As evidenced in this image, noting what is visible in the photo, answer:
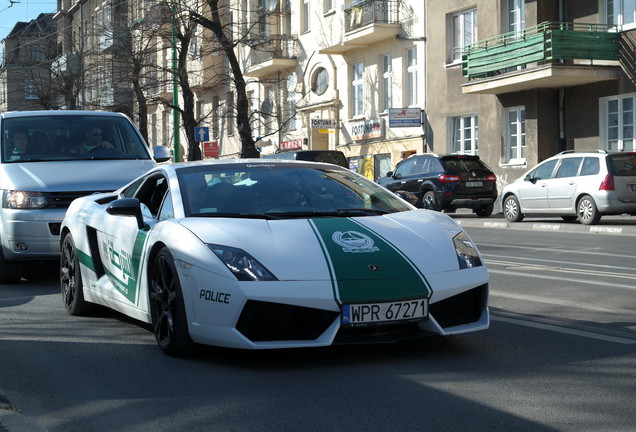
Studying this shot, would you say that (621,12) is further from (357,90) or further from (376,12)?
(357,90)

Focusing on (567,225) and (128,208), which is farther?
(567,225)

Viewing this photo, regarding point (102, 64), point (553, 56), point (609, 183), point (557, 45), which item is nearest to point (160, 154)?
point (609, 183)

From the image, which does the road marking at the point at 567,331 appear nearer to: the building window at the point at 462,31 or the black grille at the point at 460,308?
the black grille at the point at 460,308

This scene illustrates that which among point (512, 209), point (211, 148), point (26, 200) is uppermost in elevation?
point (211, 148)

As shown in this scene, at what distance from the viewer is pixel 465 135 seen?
35.1 metres

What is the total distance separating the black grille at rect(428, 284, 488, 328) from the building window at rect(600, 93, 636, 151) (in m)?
22.5

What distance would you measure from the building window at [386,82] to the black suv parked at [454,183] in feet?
35.6

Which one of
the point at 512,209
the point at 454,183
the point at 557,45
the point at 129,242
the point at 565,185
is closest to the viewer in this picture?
the point at 129,242

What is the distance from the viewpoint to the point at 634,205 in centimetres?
2159

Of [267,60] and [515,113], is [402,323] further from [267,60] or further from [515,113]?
[267,60]

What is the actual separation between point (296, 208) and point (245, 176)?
0.56 m

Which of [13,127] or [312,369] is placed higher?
[13,127]

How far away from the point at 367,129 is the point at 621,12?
13180mm

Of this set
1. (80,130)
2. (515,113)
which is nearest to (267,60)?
(515,113)
